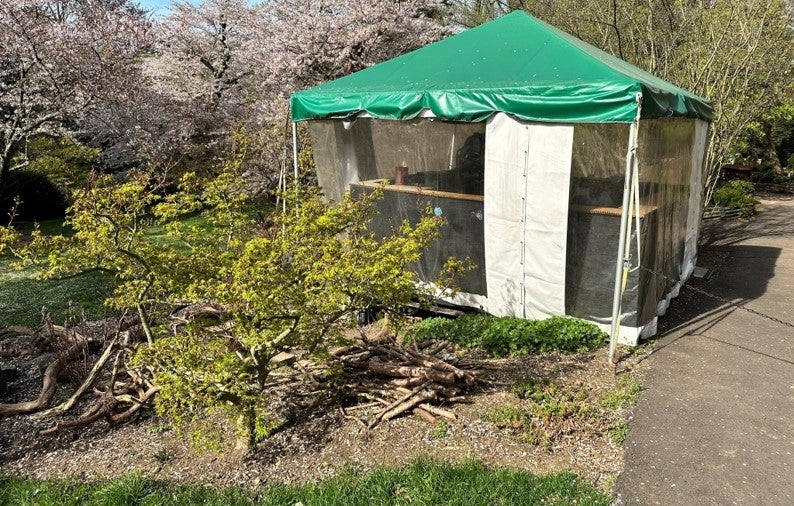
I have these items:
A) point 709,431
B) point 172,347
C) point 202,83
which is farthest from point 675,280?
point 202,83

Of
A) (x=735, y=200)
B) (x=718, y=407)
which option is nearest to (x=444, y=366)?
(x=718, y=407)

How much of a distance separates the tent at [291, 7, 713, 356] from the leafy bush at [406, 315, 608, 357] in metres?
0.24

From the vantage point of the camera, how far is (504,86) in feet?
18.3

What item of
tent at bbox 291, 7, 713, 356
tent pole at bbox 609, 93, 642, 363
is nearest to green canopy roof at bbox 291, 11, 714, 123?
tent at bbox 291, 7, 713, 356

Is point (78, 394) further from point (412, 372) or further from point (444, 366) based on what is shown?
point (444, 366)

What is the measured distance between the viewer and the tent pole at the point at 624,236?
491 cm

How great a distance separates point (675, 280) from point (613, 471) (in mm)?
4469

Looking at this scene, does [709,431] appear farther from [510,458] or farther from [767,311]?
[767,311]

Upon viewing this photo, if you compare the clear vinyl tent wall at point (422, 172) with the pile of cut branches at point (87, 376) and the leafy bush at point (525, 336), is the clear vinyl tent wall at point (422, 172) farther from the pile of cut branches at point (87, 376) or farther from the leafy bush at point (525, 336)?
the pile of cut branches at point (87, 376)

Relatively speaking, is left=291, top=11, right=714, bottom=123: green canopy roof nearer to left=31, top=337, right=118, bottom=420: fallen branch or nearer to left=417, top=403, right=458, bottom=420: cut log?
left=417, top=403, right=458, bottom=420: cut log

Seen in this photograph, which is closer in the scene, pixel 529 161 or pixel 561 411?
pixel 561 411

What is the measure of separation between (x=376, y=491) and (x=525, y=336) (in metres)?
2.66

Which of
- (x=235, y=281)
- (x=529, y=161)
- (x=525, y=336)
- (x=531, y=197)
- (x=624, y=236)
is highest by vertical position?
(x=529, y=161)

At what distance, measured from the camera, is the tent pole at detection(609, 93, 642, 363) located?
491 cm
